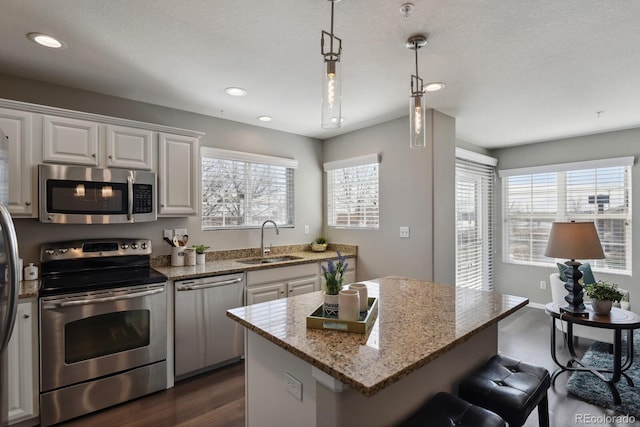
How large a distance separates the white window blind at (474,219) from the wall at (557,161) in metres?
0.19

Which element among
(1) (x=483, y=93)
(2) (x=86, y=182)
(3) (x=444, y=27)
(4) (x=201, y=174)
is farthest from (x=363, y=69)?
(2) (x=86, y=182)

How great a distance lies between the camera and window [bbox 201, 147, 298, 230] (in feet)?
11.9

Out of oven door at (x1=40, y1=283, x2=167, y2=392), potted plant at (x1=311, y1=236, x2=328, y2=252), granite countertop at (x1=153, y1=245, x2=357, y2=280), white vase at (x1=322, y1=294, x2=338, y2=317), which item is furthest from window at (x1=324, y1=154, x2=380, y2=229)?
white vase at (x1=322, y1=294, x2=338, y2=317)

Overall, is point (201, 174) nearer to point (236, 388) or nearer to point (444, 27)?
point (236, 388)

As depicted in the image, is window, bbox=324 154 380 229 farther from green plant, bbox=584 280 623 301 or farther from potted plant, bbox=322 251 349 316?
potted plant, bbox=322 251 349 316

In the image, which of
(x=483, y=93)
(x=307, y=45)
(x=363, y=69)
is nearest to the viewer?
(x=307, y=45)

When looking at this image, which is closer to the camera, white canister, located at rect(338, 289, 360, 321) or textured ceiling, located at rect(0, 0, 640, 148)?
white canister, located at rect(338, 289, 360, 321)

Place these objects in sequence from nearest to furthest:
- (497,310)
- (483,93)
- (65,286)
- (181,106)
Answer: (497,310), (65,286), (483,93), (181,106)

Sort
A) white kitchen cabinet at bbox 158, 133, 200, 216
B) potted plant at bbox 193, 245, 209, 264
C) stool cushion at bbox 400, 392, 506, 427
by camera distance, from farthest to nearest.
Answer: potted plant at bbox 193, 245, 209, 264
white kitchen cabinet at bbox 158, 133, 200, 216
stool cushion at bbox 400, 392, 506, 427

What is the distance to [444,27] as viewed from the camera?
1878 millimetres

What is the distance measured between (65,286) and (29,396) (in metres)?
0.69

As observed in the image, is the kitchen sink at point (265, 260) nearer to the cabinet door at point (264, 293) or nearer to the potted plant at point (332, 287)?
the cabinet door at point (264, 293)

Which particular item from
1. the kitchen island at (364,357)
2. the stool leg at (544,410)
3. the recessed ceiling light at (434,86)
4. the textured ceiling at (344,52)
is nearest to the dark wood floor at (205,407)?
the stool leg at (544,410)

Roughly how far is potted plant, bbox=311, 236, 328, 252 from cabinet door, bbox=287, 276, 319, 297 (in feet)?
2.22
